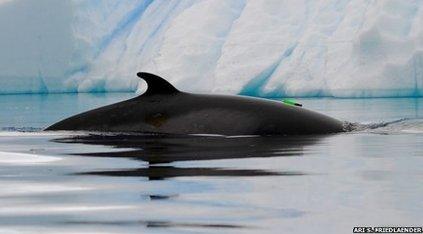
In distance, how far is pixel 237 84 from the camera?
47.2m

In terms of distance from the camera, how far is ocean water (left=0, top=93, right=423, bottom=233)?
535cm

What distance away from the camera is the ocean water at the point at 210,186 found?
5352 mm

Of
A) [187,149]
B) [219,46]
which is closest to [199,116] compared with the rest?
[187,149]

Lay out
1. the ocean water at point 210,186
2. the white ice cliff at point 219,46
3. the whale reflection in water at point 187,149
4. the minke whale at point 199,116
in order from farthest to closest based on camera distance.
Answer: the white ice cliff at point 219,46 → the minke whale at point 199,116 → the whale reflection in water at point 187,149 → the ocean water at point 210,186

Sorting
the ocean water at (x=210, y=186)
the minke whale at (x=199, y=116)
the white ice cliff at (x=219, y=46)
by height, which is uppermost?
the white ice cliff at (x=219, y=46)

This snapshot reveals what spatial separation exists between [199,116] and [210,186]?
6523 mm

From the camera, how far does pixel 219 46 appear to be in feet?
171

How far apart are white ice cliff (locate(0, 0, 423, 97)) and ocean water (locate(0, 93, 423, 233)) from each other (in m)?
32.1

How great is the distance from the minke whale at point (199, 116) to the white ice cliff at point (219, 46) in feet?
98.0

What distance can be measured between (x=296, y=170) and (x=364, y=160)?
1301mm

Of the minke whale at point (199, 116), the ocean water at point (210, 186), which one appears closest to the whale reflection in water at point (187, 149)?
the ocean water at point (210, 186)

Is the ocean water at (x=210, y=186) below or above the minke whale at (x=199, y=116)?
below

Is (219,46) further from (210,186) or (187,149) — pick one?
(210,186)

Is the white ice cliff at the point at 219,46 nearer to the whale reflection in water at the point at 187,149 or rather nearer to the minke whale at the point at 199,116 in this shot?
the minke whale at the point at 199,116
